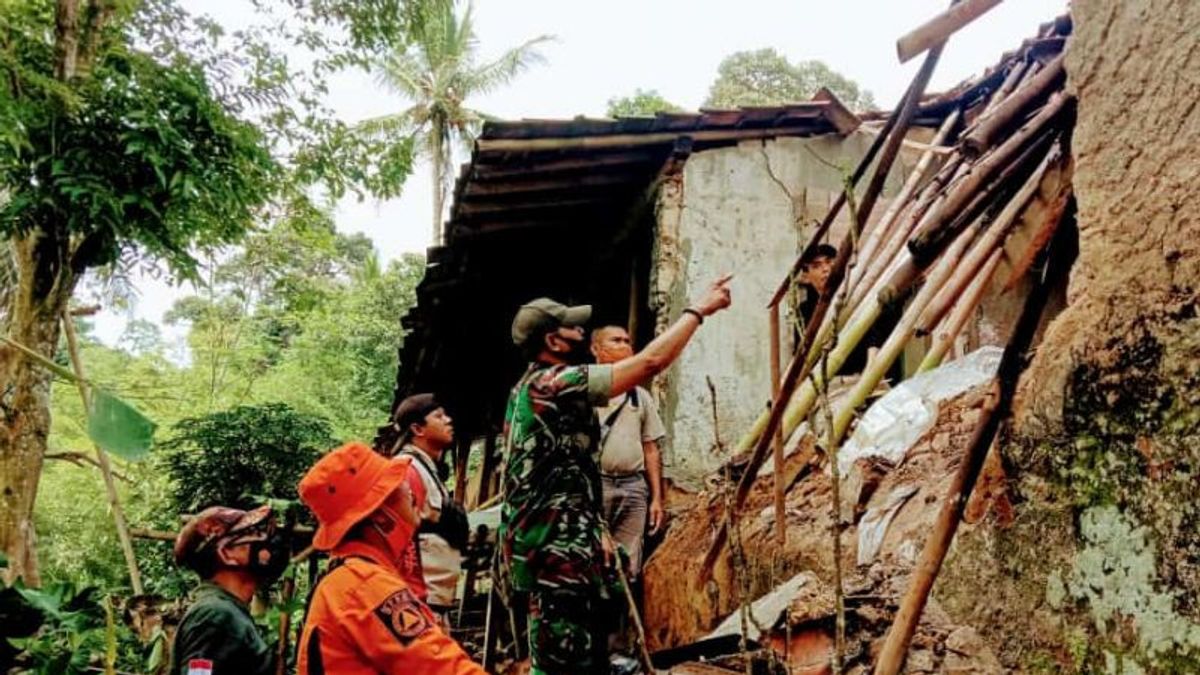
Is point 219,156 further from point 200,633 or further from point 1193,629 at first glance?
point 1193,629

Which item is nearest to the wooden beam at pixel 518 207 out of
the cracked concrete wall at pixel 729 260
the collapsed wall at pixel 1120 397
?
the cracked concrete wall at pixel 729 260

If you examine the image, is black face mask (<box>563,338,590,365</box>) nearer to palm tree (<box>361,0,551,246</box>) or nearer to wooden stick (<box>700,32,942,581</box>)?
wooden stick (<box>700,32,942,581</box>)

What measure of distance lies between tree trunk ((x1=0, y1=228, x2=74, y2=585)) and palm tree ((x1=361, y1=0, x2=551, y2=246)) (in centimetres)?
1459

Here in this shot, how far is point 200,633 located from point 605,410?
2.79 meters

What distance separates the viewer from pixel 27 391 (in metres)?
7.20

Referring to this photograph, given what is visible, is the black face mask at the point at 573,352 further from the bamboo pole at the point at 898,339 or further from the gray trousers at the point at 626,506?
the gray trousers at the point at 626,506

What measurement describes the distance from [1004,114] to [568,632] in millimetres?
1952

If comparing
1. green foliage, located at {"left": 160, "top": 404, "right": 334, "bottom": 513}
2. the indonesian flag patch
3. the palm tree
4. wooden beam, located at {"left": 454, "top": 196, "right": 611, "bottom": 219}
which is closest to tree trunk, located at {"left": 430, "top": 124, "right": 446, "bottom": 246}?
the palm tree

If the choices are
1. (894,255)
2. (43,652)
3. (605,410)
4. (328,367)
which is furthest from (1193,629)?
(328,367)

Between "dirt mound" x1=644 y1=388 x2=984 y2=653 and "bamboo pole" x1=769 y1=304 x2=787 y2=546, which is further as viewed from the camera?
"bamboo pole" x1=769 y1=304 x2=787 y2=546

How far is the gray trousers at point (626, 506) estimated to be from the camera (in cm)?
493

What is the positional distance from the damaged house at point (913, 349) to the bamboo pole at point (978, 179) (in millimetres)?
10

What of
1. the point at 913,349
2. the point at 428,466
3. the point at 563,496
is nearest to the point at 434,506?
the point at 428,466

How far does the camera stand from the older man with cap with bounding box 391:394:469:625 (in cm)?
407
